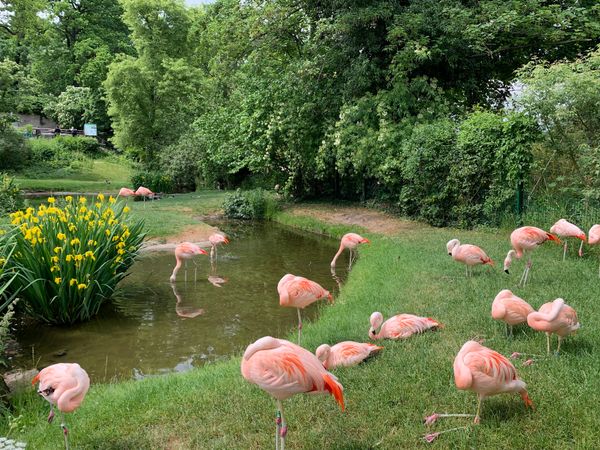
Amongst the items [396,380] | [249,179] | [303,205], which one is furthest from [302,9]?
[396,380]

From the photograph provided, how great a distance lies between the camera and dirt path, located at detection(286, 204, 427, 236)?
1374cm

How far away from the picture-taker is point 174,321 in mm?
7594

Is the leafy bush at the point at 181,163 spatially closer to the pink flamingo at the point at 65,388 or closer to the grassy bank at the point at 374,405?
the grassy bank at the point at 374,405

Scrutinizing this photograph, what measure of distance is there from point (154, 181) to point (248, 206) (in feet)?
24.4

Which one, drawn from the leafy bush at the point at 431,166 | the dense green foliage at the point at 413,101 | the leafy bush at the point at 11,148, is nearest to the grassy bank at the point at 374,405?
the dense green foliage at the point at 413,101

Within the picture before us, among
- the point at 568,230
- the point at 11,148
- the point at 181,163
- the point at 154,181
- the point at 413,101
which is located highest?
the point at 413,101

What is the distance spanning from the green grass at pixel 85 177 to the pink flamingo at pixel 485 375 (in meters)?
25.1

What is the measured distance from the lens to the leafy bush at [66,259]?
662 cm

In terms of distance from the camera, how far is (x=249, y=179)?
2566cm

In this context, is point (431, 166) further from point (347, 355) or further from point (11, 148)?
point (11, 148)

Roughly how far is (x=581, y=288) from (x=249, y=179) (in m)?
20.3

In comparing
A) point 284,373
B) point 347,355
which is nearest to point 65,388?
point 284,373

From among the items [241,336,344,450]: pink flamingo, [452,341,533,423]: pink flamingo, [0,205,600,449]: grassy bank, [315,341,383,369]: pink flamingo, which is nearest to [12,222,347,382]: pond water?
[0,205,600,449]: grassy bank

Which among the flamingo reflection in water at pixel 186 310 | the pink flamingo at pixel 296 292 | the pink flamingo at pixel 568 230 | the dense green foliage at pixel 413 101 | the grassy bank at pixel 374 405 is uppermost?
the dense green foliage at pixel 413 101
